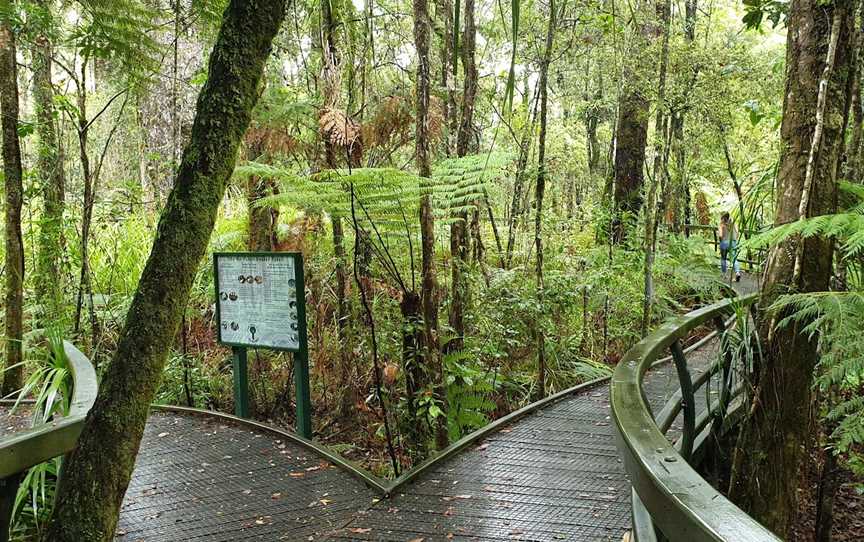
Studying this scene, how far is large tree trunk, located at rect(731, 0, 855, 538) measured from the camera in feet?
9.45

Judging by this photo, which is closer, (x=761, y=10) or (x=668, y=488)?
(x=668, y=488)

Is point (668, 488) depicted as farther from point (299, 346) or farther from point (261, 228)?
point (261, 228)

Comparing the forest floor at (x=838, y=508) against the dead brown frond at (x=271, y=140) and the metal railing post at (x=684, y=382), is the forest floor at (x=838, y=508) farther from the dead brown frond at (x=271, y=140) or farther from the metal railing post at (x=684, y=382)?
the dead brown frond at (x=271, y=140)

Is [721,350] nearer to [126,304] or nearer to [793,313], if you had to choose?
[793,313]

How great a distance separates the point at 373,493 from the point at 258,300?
2.04m

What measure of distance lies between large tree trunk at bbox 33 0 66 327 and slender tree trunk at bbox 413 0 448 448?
4.21m

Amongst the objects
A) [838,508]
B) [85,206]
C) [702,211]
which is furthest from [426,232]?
[702,211]

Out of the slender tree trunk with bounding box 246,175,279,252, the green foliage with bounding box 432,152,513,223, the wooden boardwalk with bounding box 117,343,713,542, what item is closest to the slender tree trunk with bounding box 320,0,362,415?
the green foliage with bounding box 432,152,513,223

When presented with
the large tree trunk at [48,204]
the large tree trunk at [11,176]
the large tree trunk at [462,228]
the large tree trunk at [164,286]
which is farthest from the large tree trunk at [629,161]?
the large tree trunk at [164,286]

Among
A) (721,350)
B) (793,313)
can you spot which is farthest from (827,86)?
(721,350)

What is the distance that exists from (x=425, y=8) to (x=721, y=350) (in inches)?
122

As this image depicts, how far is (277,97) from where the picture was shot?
21.7 feet

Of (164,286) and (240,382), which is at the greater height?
(164,286)

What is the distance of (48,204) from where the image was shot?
693cm
